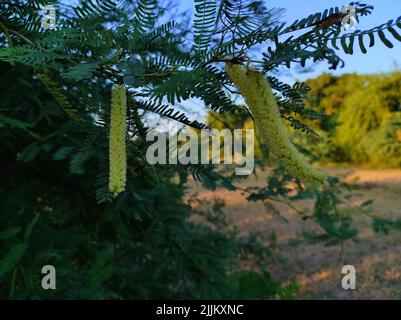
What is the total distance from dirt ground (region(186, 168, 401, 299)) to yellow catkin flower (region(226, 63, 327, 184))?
5.82ft

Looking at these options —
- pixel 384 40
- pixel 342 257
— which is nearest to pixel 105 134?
pixel 384 40

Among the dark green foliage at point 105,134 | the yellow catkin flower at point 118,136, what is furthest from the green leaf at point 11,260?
the yellow catkin flower at point 118,136

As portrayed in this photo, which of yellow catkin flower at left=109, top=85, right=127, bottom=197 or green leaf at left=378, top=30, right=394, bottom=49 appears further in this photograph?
yellow catkin flower at left=109, top=85, right=127, bottom=197

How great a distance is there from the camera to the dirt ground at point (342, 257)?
10.8 ft

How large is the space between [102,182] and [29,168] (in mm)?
1168

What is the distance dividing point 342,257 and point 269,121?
155 inches

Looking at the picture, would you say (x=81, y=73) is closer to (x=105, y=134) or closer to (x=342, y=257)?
(x=105, y=134)

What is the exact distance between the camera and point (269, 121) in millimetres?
448

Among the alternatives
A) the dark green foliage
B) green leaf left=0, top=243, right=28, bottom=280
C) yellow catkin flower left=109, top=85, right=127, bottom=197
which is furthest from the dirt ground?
yellow catkin flower left=109, top=85, right=127, bottom=197

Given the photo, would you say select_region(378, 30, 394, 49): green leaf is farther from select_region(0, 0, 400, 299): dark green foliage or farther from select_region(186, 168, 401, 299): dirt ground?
select_region(186, 168, 401, 299): dirt ground

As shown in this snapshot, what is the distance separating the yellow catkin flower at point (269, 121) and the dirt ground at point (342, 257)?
1.77m

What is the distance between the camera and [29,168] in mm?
1682

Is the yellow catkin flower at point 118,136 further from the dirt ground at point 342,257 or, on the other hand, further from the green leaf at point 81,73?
the dirt ground at point 342,257

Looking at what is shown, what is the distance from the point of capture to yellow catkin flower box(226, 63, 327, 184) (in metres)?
0.44
